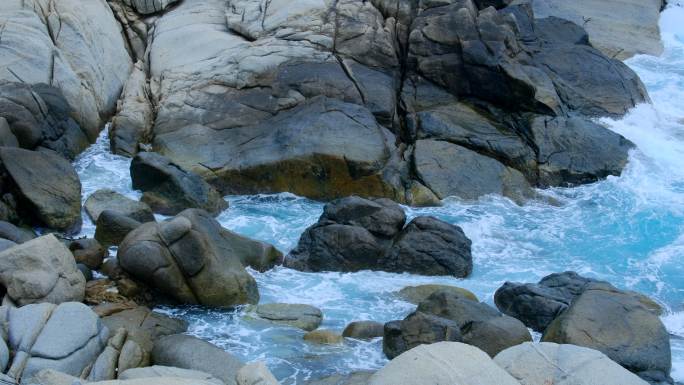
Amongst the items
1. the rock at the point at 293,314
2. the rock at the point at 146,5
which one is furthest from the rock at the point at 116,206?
the rock at the point at 146,5

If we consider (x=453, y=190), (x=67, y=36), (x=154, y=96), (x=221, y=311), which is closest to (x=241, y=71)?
(x=154, y=96)

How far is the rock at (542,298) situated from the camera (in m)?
13.3

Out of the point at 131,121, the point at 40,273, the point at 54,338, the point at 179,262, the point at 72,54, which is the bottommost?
the point at 131,121

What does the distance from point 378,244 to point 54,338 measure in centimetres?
649

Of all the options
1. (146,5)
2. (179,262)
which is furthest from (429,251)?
(146,5)

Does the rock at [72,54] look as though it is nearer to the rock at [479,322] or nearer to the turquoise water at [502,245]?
the turquoise water at [502,245]

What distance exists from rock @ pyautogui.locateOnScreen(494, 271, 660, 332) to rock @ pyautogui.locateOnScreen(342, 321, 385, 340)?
2151 mm

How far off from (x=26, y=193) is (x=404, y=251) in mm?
6250

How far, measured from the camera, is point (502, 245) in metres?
16.9

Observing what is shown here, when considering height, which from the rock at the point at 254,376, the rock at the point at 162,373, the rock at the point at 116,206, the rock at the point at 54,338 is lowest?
the rock at the point at 116,206

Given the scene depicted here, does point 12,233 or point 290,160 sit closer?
point 12,233

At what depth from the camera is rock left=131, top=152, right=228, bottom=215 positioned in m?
16.5

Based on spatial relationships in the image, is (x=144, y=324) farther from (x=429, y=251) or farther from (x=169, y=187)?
(x=429, y=251)

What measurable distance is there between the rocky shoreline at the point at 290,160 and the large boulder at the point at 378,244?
33 mm
